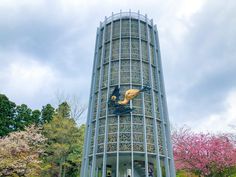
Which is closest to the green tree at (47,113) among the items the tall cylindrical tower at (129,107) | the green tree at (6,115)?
the green tree at (6,115)

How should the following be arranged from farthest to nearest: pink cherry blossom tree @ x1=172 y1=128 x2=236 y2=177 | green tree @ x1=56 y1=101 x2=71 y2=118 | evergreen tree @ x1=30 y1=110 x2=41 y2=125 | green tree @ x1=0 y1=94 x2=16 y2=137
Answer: evergreen tree @ x1=30 y1=110 x2=41 y2=125, green tree @ x1=0 y1=94 x2=16 y2=137, green tree @ x1=56 y1=101 x2=71 y2=118, pink cherry blossom tree @ x1=172 y1=128 x2=236 y2=177

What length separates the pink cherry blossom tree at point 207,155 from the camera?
20.8 metres

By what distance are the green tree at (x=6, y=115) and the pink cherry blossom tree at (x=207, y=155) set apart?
61.7ft

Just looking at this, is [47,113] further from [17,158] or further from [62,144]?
[17,158]

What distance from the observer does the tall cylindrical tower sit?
14141mm

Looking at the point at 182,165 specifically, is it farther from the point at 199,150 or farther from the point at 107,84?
the point at 107,84

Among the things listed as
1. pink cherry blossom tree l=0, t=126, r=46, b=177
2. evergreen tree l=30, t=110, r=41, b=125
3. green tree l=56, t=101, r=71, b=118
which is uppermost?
evergreen tree l=30, t=110, r=41, b=125

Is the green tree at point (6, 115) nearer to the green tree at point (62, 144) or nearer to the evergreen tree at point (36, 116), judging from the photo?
the evergreen tree at point (36, 116)

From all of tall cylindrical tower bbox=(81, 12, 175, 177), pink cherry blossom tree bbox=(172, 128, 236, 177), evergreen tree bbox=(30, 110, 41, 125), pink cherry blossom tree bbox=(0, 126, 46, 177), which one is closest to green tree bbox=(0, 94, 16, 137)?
evergreen tree bbox=(30, 110, 41, 125)

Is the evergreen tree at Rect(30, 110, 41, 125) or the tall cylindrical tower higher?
the evergreen tree at Rect(30, 110, 41, 125)

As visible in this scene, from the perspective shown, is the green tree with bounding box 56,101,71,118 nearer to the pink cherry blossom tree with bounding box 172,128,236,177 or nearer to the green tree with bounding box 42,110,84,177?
the green tree with bounding box 42,110,84,177

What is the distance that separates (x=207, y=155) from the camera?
2133 centimetres

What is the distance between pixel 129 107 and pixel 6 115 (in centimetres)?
2083

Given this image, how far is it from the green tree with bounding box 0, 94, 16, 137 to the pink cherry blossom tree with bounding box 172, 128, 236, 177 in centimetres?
1882
